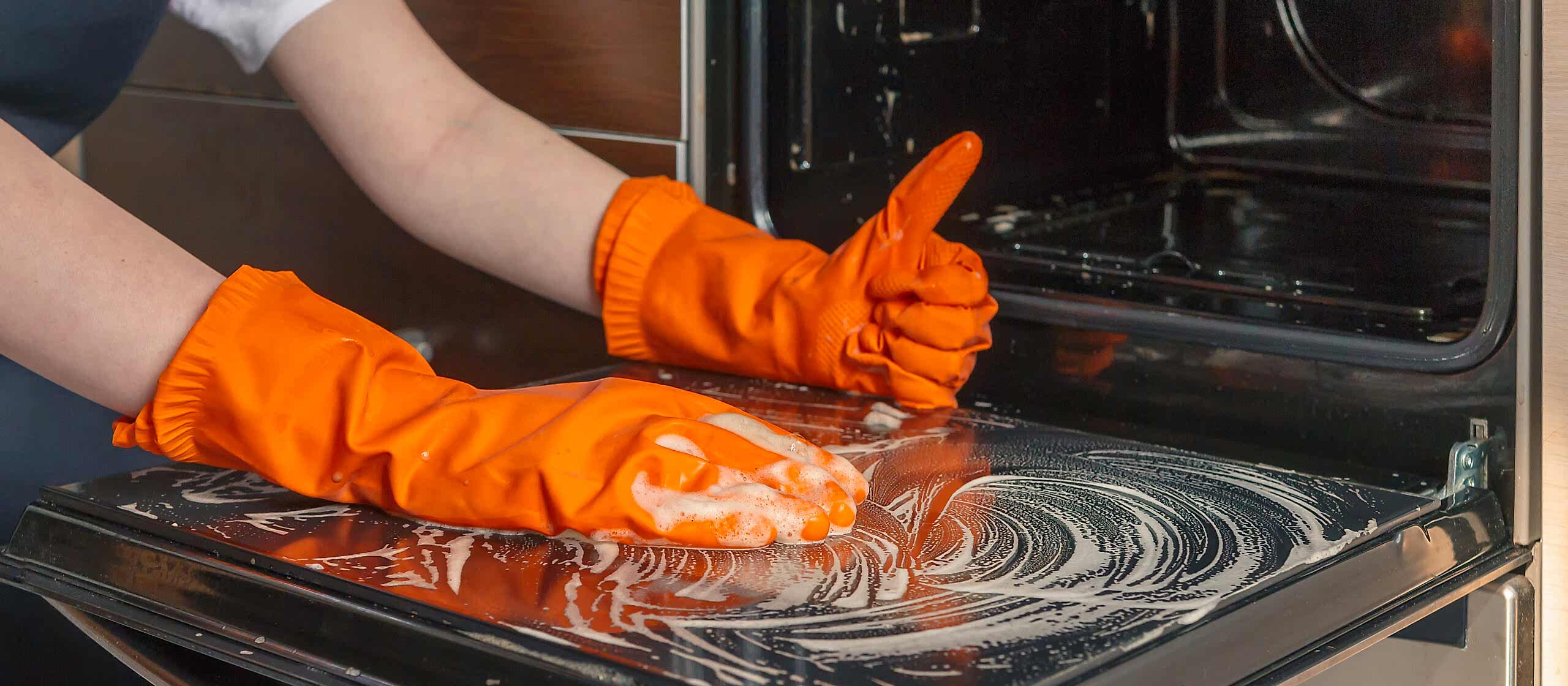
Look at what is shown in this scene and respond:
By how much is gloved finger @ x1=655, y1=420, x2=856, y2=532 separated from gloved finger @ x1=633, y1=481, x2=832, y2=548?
2 centimetres

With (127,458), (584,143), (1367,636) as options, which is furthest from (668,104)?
(1367,636)

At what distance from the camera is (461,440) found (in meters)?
0.82

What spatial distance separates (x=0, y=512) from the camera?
3.65 feet

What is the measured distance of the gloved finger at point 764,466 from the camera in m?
0.78

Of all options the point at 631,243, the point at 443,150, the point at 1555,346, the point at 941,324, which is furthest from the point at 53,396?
the point at 1555,346

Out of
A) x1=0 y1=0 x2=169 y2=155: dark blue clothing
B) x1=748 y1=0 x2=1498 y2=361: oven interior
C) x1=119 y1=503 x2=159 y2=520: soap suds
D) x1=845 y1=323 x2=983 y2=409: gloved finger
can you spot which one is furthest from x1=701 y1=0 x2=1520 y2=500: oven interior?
x1=119 y1=503 x2=159 y2=520: soap suds

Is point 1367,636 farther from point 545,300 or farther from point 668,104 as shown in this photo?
point 545,300

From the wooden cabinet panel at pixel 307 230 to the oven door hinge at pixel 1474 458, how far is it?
76 cm

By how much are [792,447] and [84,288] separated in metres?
0.44

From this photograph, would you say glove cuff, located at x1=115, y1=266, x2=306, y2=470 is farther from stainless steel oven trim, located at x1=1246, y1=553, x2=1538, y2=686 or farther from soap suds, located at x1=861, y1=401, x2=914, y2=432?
stainless steel oven trim, located at x1=1246, y1=553, x2=1538, y2=686

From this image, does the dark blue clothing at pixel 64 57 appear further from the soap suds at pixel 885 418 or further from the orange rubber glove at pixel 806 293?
the soap suds at pixel 885 418

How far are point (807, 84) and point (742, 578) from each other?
2.18ft

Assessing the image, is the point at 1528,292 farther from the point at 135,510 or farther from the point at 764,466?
the point at 135,510

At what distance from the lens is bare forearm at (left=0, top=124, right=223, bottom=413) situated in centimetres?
82
